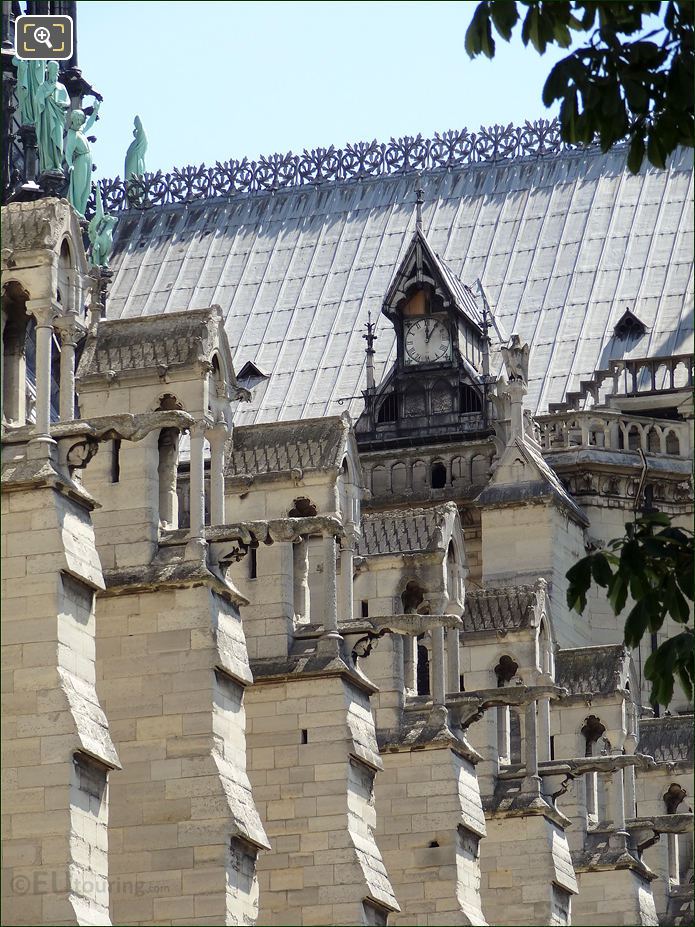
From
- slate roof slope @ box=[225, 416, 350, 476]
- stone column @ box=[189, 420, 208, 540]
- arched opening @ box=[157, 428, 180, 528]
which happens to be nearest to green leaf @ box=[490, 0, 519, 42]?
stone column @ box=[189, 420, 208, 540]

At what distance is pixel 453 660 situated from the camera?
46688 millimetres

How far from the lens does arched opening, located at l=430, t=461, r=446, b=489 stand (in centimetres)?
6278

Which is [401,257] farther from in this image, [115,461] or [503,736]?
[115,461]

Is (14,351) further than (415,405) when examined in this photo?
No

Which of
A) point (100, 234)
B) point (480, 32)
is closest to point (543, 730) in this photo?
point (100, 234)

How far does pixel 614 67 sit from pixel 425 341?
41.8 metres

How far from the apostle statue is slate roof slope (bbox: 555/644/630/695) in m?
7.99

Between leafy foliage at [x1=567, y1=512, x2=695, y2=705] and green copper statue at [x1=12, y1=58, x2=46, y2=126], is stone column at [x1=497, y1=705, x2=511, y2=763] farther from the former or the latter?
leafy foliage at [x1=567, y1=512, x2=695, y2=705]

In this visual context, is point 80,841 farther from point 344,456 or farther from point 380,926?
point 344,456

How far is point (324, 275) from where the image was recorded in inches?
2867

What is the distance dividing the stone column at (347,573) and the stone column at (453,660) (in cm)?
391

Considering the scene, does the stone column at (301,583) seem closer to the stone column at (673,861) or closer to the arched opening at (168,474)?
the arched opening at (168,474)

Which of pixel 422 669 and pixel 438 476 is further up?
pixel 438 476

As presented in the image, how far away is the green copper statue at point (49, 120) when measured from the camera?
64.0 meters
